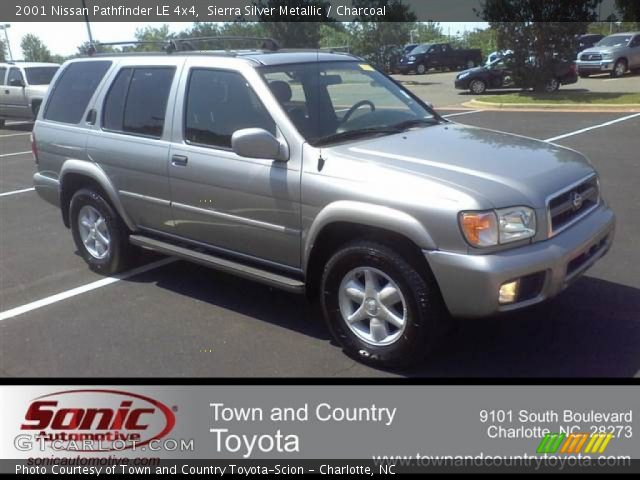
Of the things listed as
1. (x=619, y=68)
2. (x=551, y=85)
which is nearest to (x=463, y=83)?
(x=551, y=85)

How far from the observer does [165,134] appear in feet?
16.3

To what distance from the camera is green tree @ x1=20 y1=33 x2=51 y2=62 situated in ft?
142

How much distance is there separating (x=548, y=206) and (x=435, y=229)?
707mm

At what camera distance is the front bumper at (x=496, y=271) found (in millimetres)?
3463

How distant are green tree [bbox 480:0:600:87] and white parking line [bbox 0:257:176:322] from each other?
672 inches

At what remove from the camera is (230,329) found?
4664mm

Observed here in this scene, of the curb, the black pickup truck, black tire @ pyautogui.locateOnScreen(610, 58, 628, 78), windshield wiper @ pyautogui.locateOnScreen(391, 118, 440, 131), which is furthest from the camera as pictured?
the black pickup truck

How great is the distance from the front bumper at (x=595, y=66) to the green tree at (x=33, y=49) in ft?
109

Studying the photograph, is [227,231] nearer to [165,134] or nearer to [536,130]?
[165,134]

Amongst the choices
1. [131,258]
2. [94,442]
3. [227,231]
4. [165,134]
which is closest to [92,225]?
[131,258]

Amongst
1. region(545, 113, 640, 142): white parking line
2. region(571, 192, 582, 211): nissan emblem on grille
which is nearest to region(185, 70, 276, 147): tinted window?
region(571, 192, 582, 211): nissan emblem on grille

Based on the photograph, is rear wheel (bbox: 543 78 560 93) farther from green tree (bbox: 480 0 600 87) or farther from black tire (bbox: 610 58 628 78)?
black tire (bbox: 610 58 628 78)

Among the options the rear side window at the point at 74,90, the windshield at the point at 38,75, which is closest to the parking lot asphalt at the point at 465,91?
the windshield at the point at 38,75

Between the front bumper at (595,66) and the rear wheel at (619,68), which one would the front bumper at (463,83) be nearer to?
the front bumper at (595,66)
